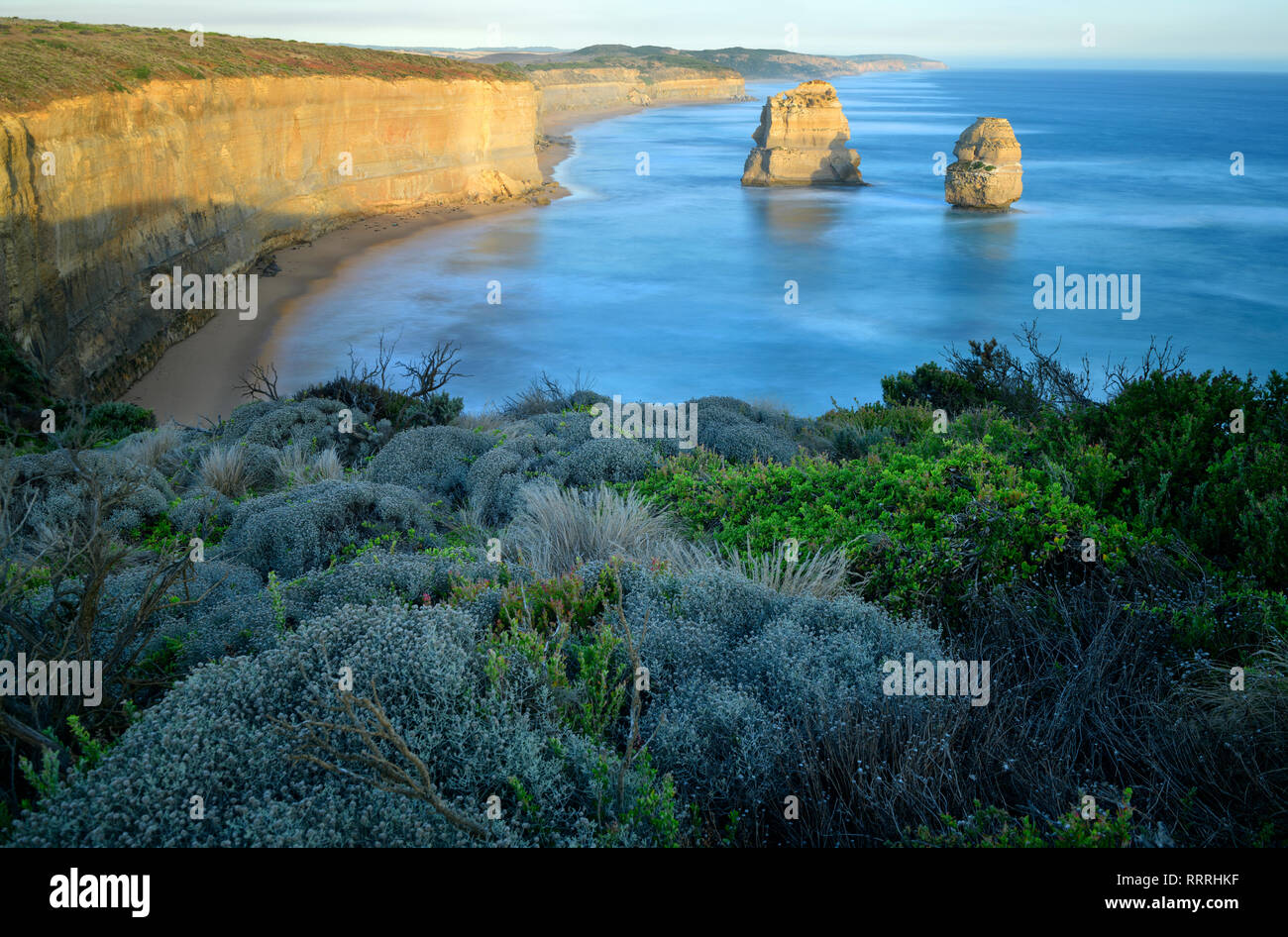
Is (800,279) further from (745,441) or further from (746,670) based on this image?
(746,670)

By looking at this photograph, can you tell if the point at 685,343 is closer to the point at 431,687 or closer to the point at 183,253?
the point at 183,253

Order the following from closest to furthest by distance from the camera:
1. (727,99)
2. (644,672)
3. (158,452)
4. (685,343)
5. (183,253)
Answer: (644,672)
(158,452)
(183,253)
(685,343)
(727,99)

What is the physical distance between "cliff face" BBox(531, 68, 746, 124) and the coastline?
66271 mm

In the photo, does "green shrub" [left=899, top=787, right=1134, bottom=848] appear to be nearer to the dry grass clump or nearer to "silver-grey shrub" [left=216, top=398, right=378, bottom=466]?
the dry grass clump

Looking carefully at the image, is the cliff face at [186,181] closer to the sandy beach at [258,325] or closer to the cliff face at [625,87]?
the sandy beach at [258,325]

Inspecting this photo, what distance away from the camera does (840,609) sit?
4.30 metres

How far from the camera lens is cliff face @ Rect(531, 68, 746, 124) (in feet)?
394

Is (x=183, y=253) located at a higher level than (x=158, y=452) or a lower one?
higher

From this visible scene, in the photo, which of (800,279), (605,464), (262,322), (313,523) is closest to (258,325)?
(262,322)

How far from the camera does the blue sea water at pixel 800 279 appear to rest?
2583 cm

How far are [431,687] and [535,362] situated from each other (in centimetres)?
2249

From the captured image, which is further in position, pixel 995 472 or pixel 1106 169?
pixel 1106 169

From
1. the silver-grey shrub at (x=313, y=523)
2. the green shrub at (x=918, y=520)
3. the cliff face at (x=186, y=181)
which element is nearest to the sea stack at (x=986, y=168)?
the cliff face at (x=186, y=181)

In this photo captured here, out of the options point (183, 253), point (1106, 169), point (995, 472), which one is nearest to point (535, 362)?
point (183, 253)
